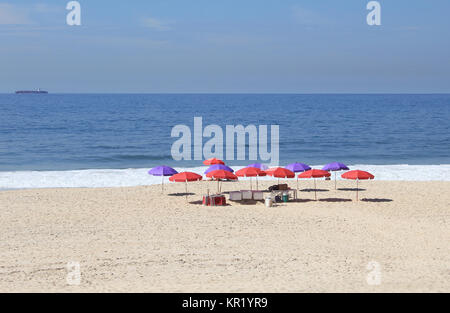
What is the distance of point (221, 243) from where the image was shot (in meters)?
15.8

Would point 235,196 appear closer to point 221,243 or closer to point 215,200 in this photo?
point 215,200

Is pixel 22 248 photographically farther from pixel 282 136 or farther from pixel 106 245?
pixel 282 136

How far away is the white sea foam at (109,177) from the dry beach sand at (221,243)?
15.3ft

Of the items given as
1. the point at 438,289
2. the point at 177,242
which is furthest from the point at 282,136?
the point at 438,289

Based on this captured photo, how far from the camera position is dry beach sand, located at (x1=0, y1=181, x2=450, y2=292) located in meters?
11.8

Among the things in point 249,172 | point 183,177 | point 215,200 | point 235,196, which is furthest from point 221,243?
point 235,196

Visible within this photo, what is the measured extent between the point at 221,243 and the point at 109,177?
18327mm

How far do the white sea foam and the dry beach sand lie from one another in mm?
4676

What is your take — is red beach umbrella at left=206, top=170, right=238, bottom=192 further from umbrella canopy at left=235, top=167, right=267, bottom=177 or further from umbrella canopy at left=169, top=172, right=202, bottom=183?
umbrella canopy at left=169, top=172, right=202, bottom=183

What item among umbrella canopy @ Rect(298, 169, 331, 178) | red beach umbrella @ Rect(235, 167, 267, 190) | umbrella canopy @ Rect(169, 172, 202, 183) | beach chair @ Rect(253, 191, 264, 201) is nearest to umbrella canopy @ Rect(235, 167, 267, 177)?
red beach umbrella @ Rect(235, 167, 267, 190)

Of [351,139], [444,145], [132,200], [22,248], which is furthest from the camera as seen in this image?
[351,139]

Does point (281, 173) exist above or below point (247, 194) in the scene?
above
